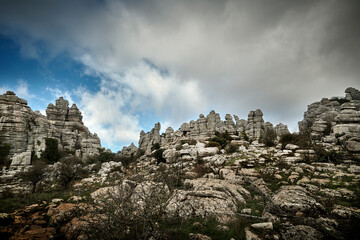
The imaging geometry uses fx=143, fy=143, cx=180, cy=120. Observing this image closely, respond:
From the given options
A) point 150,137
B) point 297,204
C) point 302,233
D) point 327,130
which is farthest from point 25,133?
point 327,130

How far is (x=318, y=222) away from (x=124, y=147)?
6265cm

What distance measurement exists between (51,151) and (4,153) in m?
8.13

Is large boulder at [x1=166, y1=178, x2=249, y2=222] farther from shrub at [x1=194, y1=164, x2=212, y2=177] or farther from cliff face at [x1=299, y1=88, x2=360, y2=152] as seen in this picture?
cliff face at [x1=299, y1=88, x2=360, y2=152]

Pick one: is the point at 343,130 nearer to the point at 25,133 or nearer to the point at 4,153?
the point at 4,153

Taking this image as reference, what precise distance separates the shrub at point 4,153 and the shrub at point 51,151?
613cm

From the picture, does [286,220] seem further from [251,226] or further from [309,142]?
[309,142]

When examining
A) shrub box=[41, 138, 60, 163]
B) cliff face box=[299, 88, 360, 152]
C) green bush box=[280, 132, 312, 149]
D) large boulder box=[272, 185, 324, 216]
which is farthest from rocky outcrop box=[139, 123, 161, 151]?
large boulder box=[272, 185, 324, 216]

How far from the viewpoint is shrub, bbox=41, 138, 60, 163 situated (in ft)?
124

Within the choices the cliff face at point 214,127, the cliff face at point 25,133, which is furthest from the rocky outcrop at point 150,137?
the cliff face at point 25,133

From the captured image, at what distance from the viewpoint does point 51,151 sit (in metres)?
38.9

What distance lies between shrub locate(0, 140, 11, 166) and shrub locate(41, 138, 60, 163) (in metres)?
6.13

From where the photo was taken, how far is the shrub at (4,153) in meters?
30.8

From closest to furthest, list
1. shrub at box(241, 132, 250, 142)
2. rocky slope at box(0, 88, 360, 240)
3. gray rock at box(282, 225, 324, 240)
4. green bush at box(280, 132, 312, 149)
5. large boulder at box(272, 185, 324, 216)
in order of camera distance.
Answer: gray rock at box(282, 225, 324, 240)
rocky slope at box(0, 88, 360, 240)
large boulder at box(272, 185, 324, 216)
green bush at box(280, 132, 312, 149)
shrub at box(241, 132, 250, 142)

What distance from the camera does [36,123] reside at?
41.3 m
